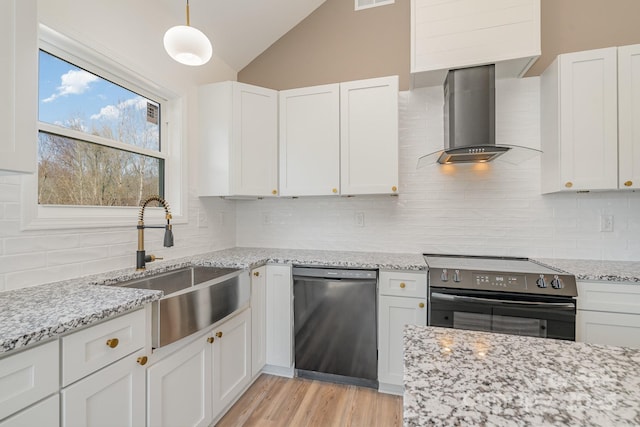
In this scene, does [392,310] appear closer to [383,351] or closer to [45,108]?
[383,351]

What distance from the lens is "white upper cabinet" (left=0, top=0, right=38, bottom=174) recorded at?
0.97m

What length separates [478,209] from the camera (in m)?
2.48

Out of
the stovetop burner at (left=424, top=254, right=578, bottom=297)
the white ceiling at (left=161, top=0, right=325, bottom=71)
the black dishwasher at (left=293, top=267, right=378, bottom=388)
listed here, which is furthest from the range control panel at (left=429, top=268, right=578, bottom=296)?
the white ceiling at (left=161, top=0, right=325, bottom=71)

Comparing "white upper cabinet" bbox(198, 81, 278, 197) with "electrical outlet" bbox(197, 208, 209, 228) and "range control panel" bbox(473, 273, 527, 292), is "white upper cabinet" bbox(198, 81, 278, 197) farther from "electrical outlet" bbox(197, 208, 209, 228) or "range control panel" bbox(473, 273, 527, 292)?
"range control panel" bbox(473, 273, 527, 292)

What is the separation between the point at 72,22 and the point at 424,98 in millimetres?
2467

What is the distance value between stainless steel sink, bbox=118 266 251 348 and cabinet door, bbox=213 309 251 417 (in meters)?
0.12

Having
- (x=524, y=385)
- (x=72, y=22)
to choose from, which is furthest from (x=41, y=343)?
(x=72, y=22)

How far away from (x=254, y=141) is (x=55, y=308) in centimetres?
179

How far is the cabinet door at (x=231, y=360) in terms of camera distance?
1720 mm

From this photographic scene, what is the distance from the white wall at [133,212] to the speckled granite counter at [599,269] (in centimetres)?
274

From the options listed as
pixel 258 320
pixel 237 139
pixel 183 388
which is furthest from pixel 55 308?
pixel 237 139

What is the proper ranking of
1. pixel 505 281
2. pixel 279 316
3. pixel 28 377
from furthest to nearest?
1. pixel 279 316
2. pixel 505 281
3. pixel 28 377

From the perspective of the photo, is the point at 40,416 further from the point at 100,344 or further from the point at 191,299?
the point at 191,299

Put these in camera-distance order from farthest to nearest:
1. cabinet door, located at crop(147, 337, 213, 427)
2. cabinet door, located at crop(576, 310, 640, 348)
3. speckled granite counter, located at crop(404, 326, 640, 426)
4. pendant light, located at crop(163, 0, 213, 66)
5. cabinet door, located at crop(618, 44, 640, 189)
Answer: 1. cabinet door, located at crop(618, 44, 640, 189)
2. cabinet door, located at crop(576, 310, 640, 348)
3. pendant light, located at crop(163, 0, 213, 66)
4. cabinet door, located at crop(147, 337, 213, 427)
5. speckled granite counter, located at crop(404, 326, 640, 426)
